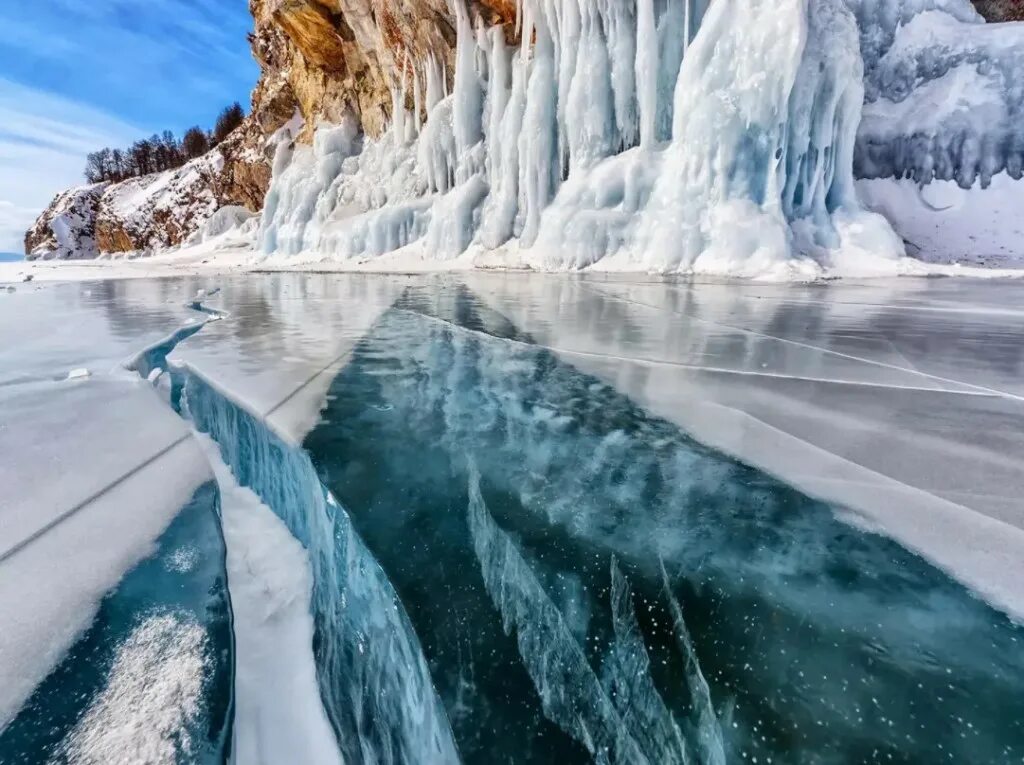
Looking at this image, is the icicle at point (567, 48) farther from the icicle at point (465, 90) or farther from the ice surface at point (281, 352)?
the ice surface at point (281, 352)

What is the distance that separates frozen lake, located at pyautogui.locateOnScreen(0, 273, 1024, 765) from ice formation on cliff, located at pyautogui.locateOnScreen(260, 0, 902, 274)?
21.4ft

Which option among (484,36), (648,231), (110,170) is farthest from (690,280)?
(110,170)

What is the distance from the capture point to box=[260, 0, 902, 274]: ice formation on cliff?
7801 mm

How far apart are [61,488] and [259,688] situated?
860 mm

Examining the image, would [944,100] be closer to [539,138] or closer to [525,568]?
[539,138]

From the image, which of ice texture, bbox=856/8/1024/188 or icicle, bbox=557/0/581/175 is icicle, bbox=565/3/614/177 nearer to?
icicle, bbox=557/0/581/175

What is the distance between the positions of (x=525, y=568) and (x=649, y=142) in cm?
982

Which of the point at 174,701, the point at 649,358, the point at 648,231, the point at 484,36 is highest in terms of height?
the point at 484,36

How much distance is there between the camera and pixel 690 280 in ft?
24.1

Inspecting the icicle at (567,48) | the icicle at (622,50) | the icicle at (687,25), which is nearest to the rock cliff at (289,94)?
the icicle at (567,48)

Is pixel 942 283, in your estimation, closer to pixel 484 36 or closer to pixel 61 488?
pixel 61 488

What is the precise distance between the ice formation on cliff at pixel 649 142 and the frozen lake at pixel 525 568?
654 cm

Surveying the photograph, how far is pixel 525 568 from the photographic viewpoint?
100 cm

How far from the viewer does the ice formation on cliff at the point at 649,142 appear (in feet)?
25.6
